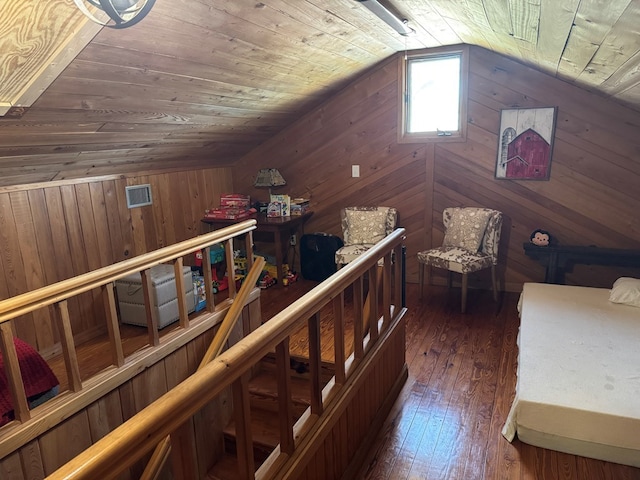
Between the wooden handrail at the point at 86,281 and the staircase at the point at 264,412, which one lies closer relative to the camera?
the wooden handrail at the point at 86,281

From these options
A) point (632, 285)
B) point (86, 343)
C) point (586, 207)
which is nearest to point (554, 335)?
point (632, 285)

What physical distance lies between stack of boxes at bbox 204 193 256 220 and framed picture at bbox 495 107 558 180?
8.18 ft

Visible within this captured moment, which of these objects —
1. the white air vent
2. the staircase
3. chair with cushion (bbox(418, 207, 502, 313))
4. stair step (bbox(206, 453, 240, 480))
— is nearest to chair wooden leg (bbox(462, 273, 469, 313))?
chair with cushion (bbox(418, 207, 502, 313))

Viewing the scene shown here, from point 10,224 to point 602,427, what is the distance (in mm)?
3452

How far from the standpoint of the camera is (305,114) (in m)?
4.75

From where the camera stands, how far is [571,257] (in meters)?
3.97

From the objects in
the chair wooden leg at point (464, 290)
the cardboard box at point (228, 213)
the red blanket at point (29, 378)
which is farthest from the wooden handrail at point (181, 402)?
the cardboard box at point (228, 213)

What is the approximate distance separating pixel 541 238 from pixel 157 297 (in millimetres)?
3273

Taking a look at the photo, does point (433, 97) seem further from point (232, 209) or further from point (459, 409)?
point (459, 409)

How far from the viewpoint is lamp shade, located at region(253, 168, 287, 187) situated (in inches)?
184

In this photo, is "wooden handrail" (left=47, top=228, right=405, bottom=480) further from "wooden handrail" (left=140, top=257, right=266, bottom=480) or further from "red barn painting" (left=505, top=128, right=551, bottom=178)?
"red barn painting" (left=505, top=128, right=551, bottom=178)

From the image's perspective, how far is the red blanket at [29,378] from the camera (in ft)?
6.49

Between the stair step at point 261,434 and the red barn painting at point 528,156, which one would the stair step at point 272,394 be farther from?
the red barn painting at point 528,156

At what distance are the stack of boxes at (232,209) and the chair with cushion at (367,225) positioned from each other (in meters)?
1.03
